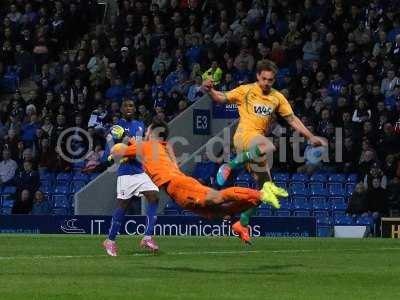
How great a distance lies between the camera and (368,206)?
27109 millimetres

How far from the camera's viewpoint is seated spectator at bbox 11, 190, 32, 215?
31.3 meters

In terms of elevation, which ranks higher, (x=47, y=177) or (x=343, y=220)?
(x=47, y=177)

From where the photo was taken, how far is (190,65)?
32750 millimetres

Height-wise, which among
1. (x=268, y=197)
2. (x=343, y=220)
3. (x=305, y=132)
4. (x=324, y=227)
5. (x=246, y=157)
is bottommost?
(x=324, y=227)

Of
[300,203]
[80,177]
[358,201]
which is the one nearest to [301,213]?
[300,203]

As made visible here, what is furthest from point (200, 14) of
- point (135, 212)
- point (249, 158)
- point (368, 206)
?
point (249, 158)

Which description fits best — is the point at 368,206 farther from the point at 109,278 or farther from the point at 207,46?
the point at 109,278

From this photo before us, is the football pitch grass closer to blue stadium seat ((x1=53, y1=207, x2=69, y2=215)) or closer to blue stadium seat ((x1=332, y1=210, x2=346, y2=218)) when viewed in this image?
blue stadium seat ((x1=332, y1=210, x2=346, y2=218))

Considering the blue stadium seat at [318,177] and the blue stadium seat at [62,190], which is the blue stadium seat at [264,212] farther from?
the blue stadium seat at [62,190]

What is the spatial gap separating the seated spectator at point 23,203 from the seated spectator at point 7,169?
1221 mm

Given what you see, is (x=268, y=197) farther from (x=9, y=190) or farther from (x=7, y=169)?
(x=7, y=169)

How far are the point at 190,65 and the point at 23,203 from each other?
5978 mm

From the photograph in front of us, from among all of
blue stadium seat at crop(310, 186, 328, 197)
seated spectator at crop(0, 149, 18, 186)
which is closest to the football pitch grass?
blue stadium seat at crop(310, 186, 328, 197)

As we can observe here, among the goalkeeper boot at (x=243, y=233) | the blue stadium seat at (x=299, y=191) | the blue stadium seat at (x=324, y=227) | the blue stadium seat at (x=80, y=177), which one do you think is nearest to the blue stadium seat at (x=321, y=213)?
the blue stadium seat at (x=324, y=227)
